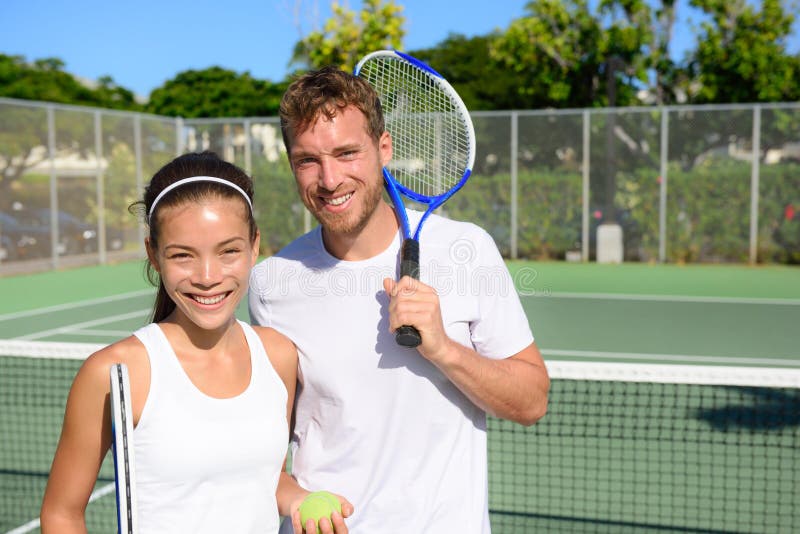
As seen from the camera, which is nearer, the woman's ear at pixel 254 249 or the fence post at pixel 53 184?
the woman's ear at pixel 254 249

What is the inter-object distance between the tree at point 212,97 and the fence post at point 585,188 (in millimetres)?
15045

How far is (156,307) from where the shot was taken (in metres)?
1.83

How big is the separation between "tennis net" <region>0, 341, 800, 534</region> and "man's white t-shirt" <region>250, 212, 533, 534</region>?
1786 mm

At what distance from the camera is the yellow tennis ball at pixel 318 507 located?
5.65ft

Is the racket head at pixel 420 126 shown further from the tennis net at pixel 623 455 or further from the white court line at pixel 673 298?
the white court line at pixel 673 298

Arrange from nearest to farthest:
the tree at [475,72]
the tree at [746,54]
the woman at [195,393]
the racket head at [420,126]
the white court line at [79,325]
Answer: the woman at [195,393] < the racket head at [420,126] < the white court line at [79,325] < the tree at [746,54] < the tree at [475,72]

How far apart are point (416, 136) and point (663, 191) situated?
39.1ft

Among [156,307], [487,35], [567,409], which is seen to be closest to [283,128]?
[156,307]

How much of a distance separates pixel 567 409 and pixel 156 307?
13.6 ft

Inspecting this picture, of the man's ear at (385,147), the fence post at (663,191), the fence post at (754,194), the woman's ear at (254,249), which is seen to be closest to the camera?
the woman's ear at (254,249)

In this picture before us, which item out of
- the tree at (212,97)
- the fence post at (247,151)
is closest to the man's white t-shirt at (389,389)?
the fence post at (247,151)

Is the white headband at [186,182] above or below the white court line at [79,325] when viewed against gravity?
above

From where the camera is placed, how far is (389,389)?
6.19 ft

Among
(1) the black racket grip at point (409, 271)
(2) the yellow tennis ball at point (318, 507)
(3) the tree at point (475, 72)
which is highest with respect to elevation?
(3) the tree at point (475, 72)
